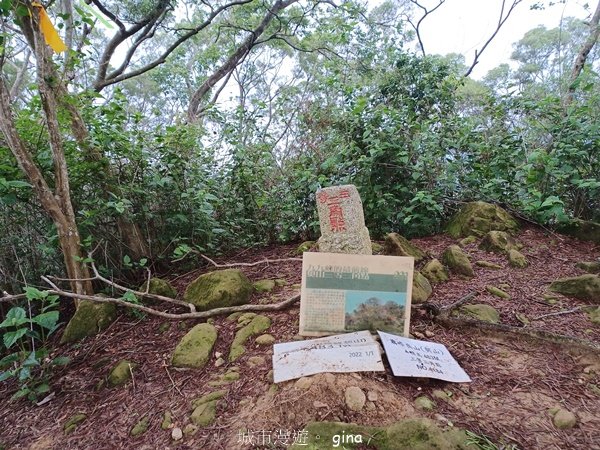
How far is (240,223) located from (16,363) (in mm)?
2345

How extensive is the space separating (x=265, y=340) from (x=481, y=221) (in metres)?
3.00

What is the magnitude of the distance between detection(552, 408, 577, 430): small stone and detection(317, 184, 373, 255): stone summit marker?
1.22 meters

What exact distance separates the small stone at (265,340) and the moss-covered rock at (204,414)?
0.47 metres

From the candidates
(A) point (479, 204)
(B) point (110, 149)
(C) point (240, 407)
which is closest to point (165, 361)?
(C) point (240, 407)

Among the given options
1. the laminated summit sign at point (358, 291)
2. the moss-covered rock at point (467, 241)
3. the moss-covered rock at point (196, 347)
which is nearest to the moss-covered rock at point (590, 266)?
the moss-covered rock at point (467, 241)

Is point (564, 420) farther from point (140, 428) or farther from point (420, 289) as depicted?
point (140, 428)

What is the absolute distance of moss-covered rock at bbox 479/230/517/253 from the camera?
3.36 meters

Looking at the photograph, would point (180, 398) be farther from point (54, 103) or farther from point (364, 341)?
point (54, 103)

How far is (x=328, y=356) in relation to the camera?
5.59 ft

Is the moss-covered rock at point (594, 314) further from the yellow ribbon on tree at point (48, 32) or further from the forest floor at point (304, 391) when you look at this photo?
the yellow ribbon on tree at point (48, 32)

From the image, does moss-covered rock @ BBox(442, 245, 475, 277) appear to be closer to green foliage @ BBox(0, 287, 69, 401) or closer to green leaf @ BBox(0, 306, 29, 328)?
green foliage @ BBox(0, 287, 69, 401)

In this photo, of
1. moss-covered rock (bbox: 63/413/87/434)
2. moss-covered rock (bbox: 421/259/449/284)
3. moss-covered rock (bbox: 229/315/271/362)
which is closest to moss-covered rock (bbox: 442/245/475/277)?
moss-covered rock (bbox: 421/259/449/284)

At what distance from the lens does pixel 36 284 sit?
3.10 meters

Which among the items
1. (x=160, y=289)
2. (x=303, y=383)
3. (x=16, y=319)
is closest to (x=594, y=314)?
(x=303, y=383)
